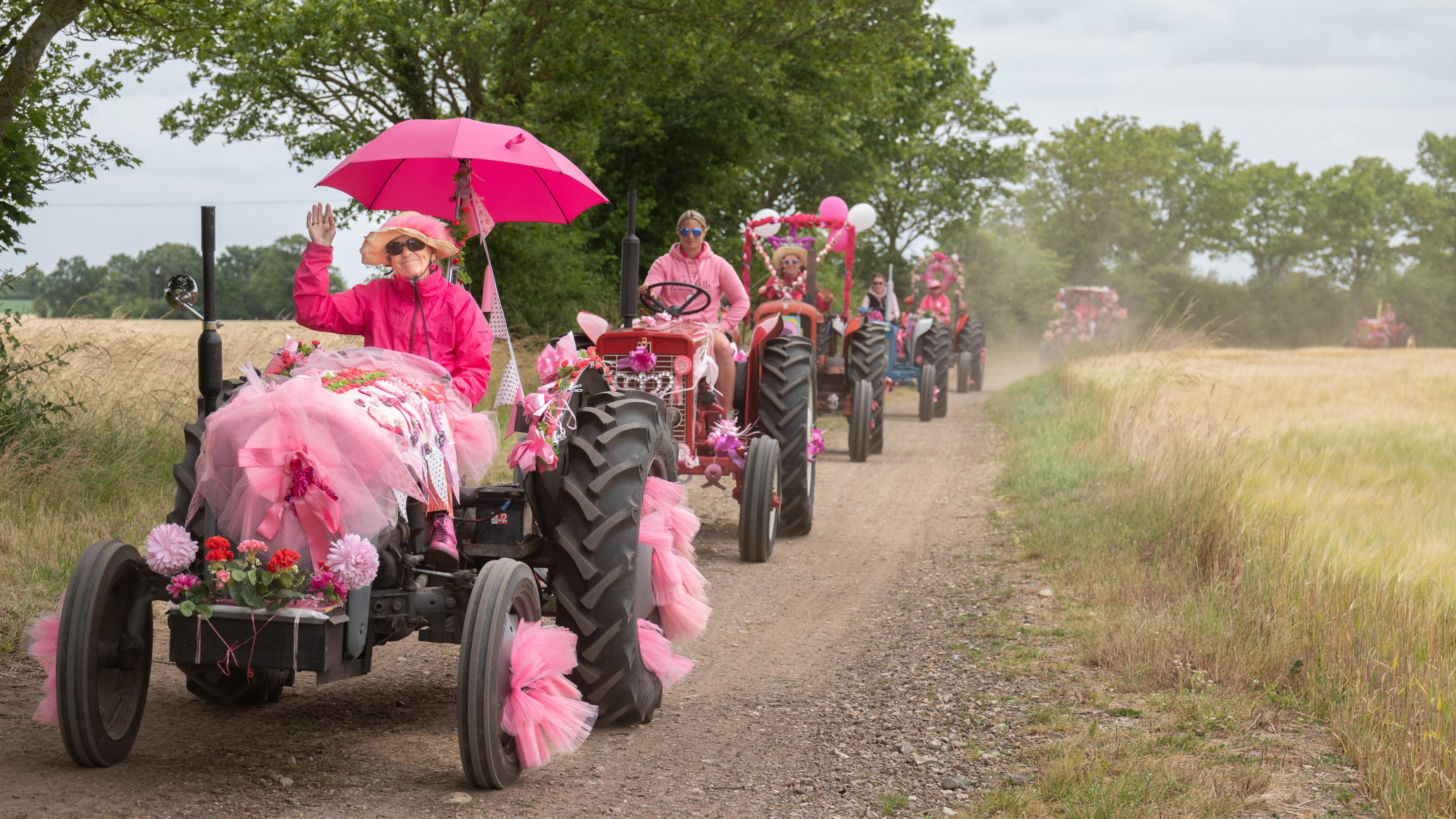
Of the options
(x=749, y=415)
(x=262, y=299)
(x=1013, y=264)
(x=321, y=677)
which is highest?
(x=1013, y=264)

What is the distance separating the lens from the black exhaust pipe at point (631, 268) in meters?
6.69

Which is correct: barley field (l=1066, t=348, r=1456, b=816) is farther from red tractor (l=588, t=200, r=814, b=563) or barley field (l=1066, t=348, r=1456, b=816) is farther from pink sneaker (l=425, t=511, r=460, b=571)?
pink sneaker (l=425, t=511, r=460, b=571)

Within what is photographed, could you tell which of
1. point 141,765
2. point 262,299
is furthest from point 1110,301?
point 141,765

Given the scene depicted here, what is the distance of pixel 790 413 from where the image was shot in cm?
886

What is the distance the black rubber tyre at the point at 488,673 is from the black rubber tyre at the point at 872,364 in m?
9.31

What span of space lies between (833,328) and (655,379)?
6.82 meters

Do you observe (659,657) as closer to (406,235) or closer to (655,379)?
(406,235)

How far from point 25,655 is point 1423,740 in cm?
543

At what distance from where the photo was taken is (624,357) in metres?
7.39

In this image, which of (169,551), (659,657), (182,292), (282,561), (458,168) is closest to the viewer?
(282,561)

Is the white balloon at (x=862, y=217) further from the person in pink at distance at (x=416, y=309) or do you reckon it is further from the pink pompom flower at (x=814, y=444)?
the person in pink at distance at (x=416, y=309)

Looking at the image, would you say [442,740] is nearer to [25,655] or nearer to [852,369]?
[25,655]

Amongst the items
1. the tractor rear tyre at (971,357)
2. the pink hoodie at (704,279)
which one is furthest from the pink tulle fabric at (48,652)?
the tractor rear tyre at (971,357)

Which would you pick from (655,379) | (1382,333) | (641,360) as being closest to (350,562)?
(641,360)
